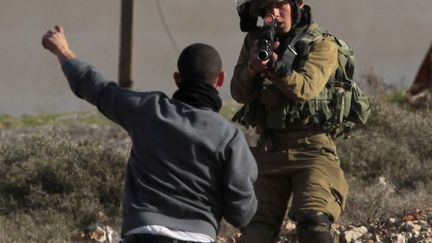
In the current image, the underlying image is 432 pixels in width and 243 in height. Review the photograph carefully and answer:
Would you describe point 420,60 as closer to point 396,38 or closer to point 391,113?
point 396,38

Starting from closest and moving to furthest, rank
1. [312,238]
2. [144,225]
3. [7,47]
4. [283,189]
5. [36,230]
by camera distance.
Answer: [144,225] → [312,238] → [283,189] → [36,230] → [7,47]

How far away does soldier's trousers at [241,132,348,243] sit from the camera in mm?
5633

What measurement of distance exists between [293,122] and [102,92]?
123 centimetres

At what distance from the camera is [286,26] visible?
5.75 meters

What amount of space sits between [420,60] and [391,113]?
5.92 meters

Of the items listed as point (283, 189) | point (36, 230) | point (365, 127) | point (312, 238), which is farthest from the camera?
point (365, 127)

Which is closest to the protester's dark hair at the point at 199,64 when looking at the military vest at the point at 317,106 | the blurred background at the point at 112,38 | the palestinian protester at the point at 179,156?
the palestinian protester at the point at 179,156

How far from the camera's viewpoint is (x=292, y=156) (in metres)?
5.73

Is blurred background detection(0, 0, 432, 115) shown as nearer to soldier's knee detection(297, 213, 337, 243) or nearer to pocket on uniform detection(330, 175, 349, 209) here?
pocket on uniform detection(330, 175, 349, 209)

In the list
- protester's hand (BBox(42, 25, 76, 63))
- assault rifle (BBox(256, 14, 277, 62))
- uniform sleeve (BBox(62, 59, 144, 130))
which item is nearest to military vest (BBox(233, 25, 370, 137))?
assault rifle (BBox(256, 14, 277, 62))

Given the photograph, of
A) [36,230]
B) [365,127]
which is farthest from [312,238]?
[365,127]

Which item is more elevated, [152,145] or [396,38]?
[152,145]

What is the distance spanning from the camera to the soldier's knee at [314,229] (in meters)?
5.46

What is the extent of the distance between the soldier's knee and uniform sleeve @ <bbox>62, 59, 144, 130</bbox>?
1.09 m
